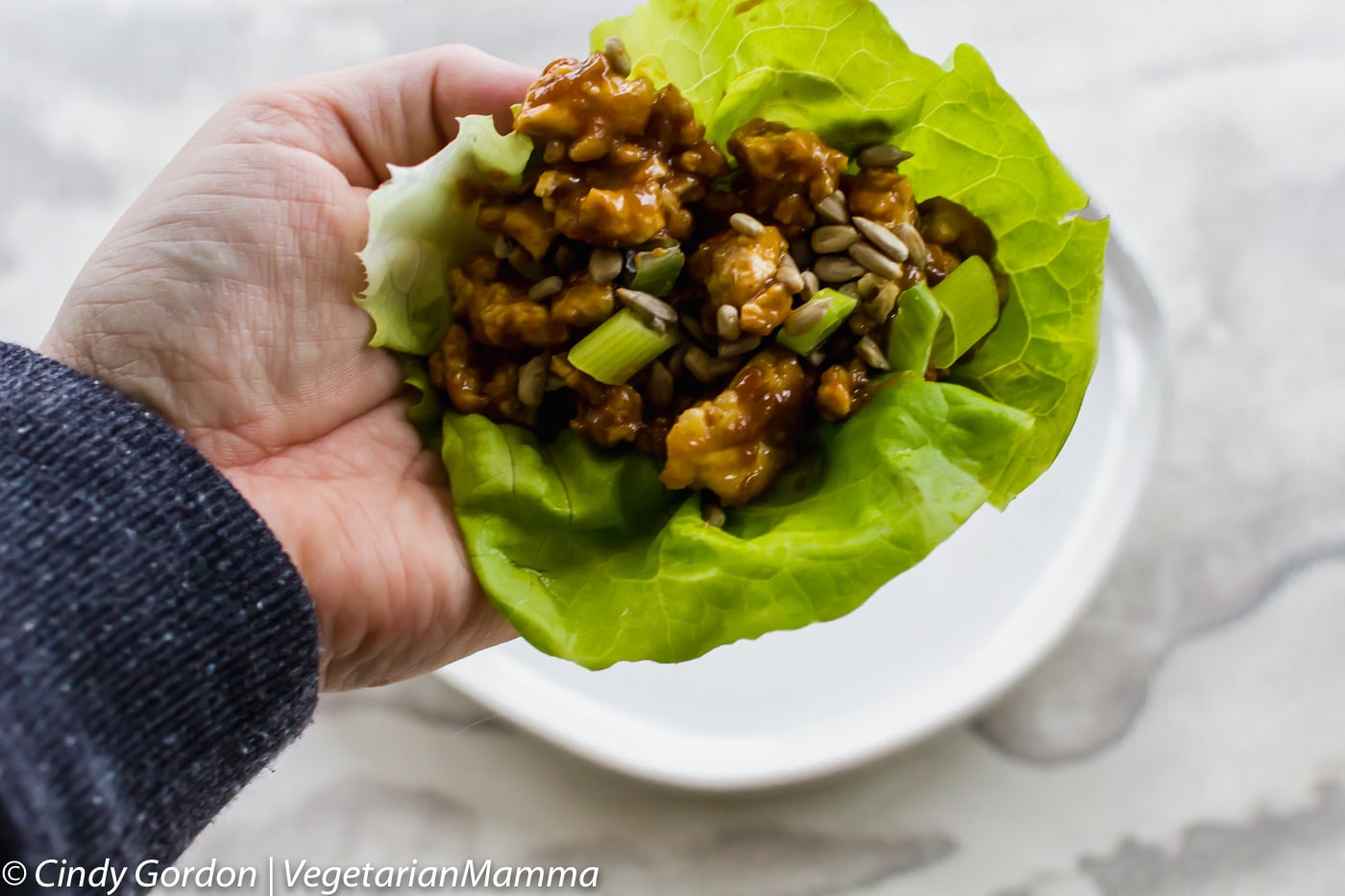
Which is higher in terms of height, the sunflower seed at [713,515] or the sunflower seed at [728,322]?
the sunflower seed at [728,322]

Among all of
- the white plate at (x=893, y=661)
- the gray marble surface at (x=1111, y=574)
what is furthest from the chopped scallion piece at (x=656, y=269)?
the gray marble surface at (x=1111, y=574)

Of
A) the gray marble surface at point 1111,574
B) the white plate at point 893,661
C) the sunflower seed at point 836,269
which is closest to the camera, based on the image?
the sunflower seed at point 836,269

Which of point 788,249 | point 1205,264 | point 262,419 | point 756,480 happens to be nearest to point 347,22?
point 262,419

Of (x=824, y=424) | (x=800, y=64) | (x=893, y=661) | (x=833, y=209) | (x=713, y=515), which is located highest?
(x=800, y=64)

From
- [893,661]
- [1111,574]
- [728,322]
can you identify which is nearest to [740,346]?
[728,322]

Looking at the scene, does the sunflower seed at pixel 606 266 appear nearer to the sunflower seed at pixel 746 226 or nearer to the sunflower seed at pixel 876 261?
the sunflower seed at pixel 746 226
